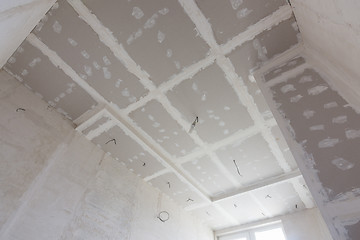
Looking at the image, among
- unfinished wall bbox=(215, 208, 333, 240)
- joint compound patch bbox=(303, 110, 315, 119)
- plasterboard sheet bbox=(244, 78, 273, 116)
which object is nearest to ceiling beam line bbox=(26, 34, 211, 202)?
plasterboard sheet bbox=(244, 78, 273, 116)

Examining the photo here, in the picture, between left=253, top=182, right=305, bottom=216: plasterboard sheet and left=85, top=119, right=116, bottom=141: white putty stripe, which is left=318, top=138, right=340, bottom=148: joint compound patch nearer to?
left=253, top=182, right=305, bottom=216: plasterboard sheet

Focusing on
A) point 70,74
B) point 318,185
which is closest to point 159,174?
point 70,74

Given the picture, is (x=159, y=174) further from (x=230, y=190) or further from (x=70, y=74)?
Answer: (x=70, y=74)

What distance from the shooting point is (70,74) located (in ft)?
10.2

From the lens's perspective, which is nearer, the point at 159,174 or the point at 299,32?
the point at 299,32

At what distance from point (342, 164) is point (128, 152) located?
9.76 feet

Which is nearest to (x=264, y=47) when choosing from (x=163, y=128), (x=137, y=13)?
(x=137, y=13)

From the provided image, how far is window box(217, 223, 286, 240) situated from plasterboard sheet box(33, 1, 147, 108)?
4.05 metres

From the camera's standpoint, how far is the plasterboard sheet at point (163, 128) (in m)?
3.43

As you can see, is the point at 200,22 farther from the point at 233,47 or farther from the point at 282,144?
the point at 282,144

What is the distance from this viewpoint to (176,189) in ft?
15.3

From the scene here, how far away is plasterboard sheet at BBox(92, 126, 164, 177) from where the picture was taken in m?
3.73

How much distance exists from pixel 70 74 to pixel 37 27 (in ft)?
2.06

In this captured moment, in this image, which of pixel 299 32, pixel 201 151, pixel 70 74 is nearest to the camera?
pixel 299 32
